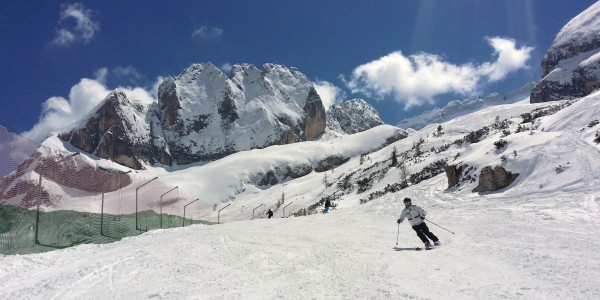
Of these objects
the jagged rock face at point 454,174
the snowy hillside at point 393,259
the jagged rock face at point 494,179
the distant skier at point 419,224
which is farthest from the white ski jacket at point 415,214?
the jagged rock face at point 454,174

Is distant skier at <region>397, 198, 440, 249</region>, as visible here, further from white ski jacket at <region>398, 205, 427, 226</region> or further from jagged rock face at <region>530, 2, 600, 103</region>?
jagged rock face at <region>530, 2, 600, 103</region>

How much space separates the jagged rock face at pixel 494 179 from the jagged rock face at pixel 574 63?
478ft

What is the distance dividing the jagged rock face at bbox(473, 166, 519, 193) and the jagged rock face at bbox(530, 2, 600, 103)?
145668 millimetres

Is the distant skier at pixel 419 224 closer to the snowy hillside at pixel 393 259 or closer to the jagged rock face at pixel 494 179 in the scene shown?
the snowy hillside at pixel 393 259

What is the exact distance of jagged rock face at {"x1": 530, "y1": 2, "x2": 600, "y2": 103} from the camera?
157500 mm

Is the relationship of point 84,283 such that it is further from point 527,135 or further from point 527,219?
point 527,135

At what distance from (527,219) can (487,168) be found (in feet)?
33.3

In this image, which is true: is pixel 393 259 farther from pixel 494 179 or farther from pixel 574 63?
pixel 574 63

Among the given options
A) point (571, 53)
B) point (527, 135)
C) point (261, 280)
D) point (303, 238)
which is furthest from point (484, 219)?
point (571, 53)

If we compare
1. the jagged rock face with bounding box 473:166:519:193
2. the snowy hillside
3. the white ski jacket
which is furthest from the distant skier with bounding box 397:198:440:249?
the jagged rock face with bounding box 473:166:519:193

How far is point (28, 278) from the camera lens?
1105 cm

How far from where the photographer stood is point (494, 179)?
25641 mm

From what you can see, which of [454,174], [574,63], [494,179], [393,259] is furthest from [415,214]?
[574,63]

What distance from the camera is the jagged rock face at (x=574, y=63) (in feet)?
517
